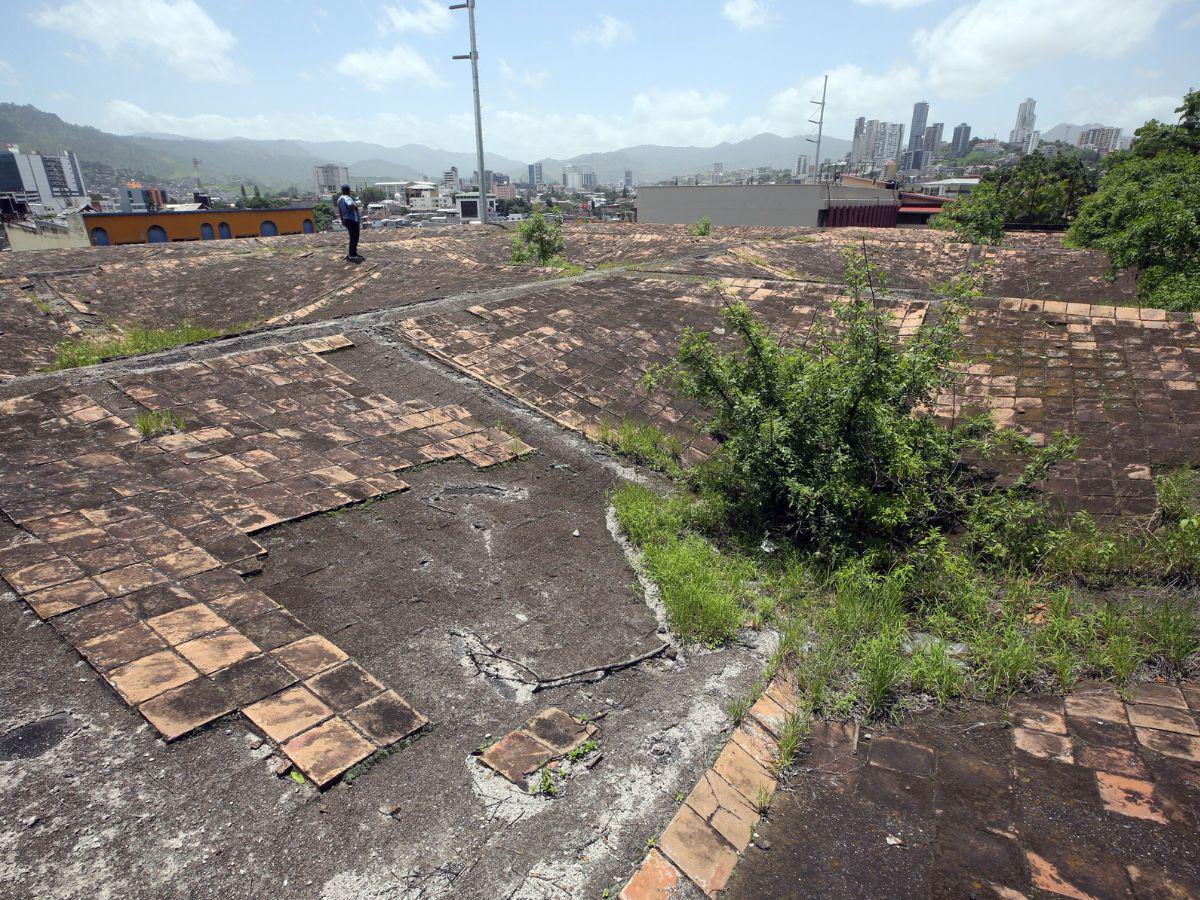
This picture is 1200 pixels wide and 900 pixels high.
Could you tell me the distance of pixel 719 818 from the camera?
2631 millimetres

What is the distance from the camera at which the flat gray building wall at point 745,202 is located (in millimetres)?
34594

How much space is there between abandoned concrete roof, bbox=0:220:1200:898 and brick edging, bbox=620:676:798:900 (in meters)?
0.05

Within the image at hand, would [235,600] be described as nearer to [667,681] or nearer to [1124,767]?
[667,681]

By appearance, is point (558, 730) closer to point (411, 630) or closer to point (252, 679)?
point (411, 630)

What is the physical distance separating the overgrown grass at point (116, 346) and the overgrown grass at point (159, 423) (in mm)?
1860

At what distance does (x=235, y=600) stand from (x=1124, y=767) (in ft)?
14.7

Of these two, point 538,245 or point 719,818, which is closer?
point 719,818

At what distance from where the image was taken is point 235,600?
355cm

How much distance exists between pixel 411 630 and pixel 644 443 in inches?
131

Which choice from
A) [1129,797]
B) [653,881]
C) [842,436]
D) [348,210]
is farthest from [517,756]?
[348,210]

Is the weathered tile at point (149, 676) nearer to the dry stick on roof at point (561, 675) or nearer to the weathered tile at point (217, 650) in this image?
the weathered tile at point (217, 650)

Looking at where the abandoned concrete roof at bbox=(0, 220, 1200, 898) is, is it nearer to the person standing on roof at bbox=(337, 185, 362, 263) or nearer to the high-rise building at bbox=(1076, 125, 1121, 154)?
the person standing on roof at bbox=(337, 185, 362, 263)

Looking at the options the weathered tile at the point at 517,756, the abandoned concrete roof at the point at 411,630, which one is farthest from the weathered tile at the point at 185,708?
the weathered tile at the point at 517,756

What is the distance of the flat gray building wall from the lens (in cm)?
3459
